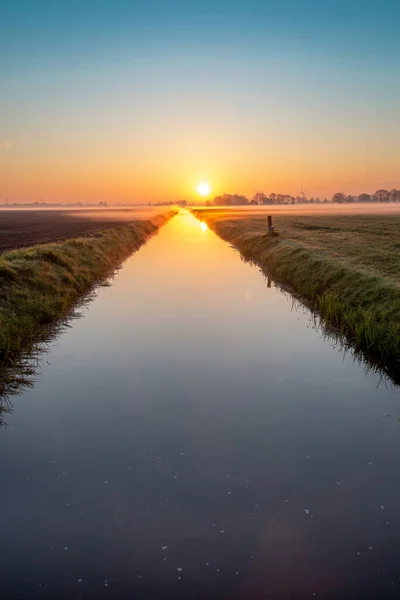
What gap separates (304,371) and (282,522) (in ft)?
22.1

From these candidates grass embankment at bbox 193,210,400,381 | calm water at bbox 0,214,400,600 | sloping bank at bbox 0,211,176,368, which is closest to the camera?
calm water at bbox 0,214,400,600

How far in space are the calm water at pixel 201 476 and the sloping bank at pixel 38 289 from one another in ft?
4.21

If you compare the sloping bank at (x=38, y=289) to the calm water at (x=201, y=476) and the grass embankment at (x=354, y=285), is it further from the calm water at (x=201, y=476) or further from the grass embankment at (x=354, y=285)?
the grass embankment at (x=354, y=285)

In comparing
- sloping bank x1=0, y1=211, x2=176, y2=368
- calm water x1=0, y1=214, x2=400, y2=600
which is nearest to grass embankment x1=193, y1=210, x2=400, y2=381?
calm water x1=0, y1=214, x2=400, y2=600

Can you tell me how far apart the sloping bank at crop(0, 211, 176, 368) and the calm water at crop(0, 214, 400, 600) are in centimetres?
128

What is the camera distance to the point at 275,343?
51.9 feet

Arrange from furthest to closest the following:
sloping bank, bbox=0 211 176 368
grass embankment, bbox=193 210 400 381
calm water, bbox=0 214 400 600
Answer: sloping bank, bbox=0 211 176 368 → grass embankment, bbox=193 210 400 381 → calm water, bbox=0 214 400 600

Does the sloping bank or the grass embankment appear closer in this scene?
the grass embankment

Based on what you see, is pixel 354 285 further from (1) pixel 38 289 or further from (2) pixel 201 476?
(2) pixel 201 476

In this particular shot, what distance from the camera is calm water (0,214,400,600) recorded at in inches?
232

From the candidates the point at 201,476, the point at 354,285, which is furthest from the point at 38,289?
the point at 201,476

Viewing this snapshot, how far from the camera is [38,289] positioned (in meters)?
20.2

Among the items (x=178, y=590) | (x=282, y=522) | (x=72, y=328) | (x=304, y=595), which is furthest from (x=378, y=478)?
(x=72, y=328)

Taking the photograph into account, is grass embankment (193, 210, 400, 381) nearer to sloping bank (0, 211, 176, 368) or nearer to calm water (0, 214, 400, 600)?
calm water (0, 214, 400, 600)
